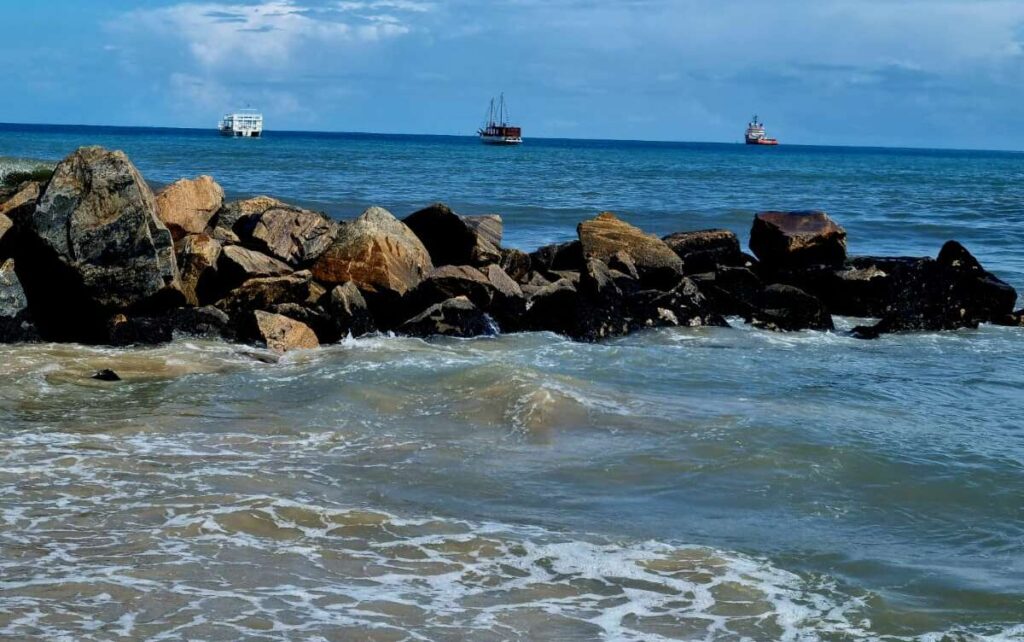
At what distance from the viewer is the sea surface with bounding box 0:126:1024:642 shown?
604 cm

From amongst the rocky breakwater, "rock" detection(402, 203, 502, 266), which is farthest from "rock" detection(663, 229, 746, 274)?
"rock" detection(402, 203, 502, 266)

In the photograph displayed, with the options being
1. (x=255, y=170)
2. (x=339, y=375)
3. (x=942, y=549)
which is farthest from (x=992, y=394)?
(x=255, y=170)

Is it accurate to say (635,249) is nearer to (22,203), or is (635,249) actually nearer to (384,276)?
(384,276)

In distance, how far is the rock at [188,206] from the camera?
16672 mm

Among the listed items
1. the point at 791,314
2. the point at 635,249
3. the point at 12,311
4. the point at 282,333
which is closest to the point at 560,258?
the point at 635,249

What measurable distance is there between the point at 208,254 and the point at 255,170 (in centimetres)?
4662

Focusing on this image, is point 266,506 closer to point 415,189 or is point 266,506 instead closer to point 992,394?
point 992,394

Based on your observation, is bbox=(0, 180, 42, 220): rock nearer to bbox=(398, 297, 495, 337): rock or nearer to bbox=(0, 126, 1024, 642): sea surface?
bbox=(0, 126, 1024, 642): sea surface

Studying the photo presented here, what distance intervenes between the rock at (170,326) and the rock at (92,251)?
0.30 metres

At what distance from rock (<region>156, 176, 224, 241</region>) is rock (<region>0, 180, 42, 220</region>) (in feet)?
5.45

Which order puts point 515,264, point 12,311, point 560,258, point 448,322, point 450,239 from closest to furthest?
point 12,311 < point 448,322 < point 450,239 < point 515,264 < point 560,258

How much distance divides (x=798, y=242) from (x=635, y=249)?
8.19 ft

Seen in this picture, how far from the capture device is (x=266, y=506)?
24.6ft

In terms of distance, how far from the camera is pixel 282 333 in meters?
13.1
